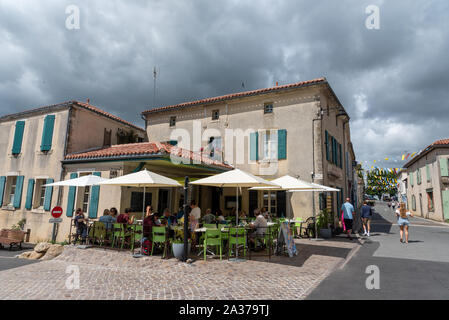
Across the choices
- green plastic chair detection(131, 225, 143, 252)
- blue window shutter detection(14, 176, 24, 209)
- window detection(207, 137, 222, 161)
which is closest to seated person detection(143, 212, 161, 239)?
green plastic chair detection(131, 225, 143, 252)

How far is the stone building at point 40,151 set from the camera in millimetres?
12320

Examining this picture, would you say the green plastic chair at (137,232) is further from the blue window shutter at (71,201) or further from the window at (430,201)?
the window at (430,201)

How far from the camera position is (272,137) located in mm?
14031

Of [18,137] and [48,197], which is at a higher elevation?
[18,137]

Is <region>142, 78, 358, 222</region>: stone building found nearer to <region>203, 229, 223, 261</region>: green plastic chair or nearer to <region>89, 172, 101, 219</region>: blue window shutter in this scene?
<region>89, 172, 101, 219</region>: blue window shutter

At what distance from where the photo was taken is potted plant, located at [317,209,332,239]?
38.1 ft

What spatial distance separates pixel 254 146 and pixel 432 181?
1795 cm

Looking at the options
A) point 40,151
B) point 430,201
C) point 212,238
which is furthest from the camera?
point 430,201

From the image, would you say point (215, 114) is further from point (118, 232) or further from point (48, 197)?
point (118, 232)

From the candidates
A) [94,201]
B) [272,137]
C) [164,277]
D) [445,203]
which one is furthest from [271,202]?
[445,203]

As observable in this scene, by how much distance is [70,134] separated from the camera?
494 inches
